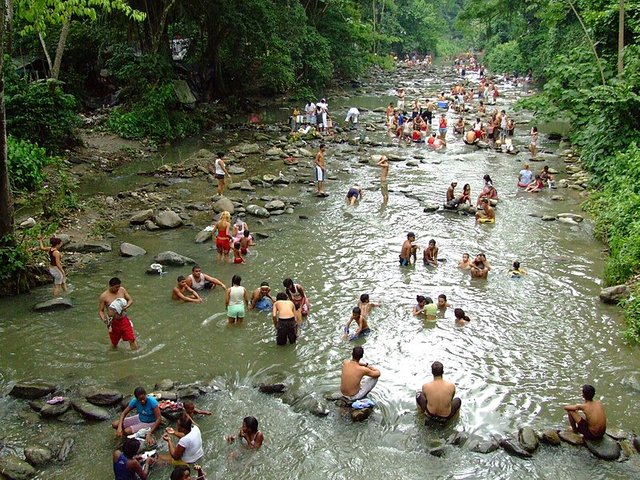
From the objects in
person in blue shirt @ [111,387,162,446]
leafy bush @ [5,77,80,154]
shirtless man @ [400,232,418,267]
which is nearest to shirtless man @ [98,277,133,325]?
person in blue shirt @ [111,387,162,446]

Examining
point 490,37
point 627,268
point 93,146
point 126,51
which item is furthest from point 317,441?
point 490,37

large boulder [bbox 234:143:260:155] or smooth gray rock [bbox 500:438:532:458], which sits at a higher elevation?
large boulder [bbox 234:143:260:155]

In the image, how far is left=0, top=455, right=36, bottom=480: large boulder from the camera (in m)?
7.02

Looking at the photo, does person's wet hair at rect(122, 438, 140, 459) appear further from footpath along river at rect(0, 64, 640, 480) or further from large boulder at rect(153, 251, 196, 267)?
large boulder at rect(153, 251, 196, 267)

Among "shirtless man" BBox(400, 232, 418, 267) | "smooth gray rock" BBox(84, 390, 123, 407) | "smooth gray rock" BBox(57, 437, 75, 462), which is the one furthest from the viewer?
"shirtless man" BBox(400, 232, 418, 267)

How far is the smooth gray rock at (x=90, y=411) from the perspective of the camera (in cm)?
830

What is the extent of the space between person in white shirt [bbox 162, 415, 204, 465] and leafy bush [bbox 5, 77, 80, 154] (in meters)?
15.0

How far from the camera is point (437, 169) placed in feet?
78.3

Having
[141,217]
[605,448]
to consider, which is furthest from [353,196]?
[605,448]

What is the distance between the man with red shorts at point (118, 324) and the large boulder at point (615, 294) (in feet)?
32.0

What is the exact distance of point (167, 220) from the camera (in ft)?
54.4

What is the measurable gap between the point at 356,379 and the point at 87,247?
8.89m

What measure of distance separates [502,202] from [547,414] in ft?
38.4

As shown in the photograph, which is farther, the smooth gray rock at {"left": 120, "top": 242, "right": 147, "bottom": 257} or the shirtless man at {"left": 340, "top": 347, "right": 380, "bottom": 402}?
the smooth gray rock at {"left": 120, "top": 242, "right": 147, "bottom": 257}
